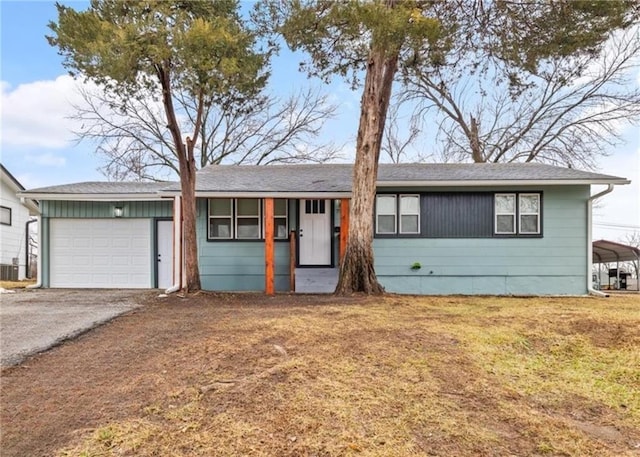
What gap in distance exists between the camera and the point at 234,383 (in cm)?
313

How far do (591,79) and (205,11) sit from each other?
1633 cm

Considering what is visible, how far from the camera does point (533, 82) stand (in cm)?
939

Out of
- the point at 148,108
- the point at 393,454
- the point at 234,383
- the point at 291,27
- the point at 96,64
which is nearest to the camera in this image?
the point at 393,454

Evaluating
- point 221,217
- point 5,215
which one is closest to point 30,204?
point 221,217

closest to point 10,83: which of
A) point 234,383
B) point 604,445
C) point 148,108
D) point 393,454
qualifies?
point 148,108

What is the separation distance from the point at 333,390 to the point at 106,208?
31.6 ft

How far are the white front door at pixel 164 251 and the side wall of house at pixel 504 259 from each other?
17.6 ft

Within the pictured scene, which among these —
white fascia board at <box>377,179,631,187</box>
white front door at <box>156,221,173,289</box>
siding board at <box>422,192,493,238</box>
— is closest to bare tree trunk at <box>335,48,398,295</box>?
white fascia board at <box>377,179,631,187</box>

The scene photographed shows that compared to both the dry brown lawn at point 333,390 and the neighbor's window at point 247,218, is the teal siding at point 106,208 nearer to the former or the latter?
the neighbor's window at point 247,218

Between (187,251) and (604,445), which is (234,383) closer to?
(604,445)

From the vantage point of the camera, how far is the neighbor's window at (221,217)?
9.80 meters

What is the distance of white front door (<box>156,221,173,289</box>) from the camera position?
10.5 m

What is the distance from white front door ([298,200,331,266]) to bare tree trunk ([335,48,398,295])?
2129 mm

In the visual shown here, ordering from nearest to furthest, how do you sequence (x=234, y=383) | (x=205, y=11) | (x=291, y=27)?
(x=234, y=383) < (x=205, y=11) < (x=291, y=27)
